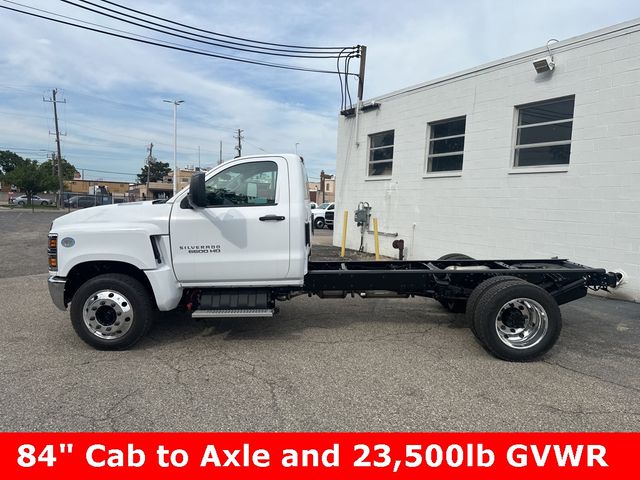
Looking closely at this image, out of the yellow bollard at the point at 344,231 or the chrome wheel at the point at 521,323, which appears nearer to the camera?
the chrome wheel at the point at 521,323

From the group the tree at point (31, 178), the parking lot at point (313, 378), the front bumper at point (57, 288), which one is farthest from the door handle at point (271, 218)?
the tree at point (31, 178)

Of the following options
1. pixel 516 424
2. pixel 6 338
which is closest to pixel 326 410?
pixel 516 424

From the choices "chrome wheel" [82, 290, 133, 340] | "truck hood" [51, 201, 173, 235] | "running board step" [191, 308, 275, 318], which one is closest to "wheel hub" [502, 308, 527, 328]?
"running board step" [191, 308, 275, 318]

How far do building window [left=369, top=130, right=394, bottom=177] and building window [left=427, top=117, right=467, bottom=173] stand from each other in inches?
56.8

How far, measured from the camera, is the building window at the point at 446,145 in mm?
10281

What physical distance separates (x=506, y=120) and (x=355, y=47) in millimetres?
7776

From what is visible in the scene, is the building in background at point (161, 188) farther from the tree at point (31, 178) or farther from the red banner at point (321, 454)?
the red banner at point (321, 454)

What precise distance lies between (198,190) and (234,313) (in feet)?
4.49

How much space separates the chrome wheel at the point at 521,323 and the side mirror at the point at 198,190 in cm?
327

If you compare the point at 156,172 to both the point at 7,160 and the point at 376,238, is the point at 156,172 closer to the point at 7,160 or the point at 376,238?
the point at 7,160

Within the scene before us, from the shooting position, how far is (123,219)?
15.3 ft

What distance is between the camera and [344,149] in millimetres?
13773

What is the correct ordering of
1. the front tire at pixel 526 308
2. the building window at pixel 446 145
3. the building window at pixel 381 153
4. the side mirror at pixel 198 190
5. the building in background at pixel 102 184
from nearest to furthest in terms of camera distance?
the side mirror at pixel 198 190
the front tire at pixel 526 308
the building window at pixel 446 145
the building window at pixel 381 153
the building in background at pixel 102 184

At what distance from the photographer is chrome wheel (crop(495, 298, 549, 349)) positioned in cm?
454
